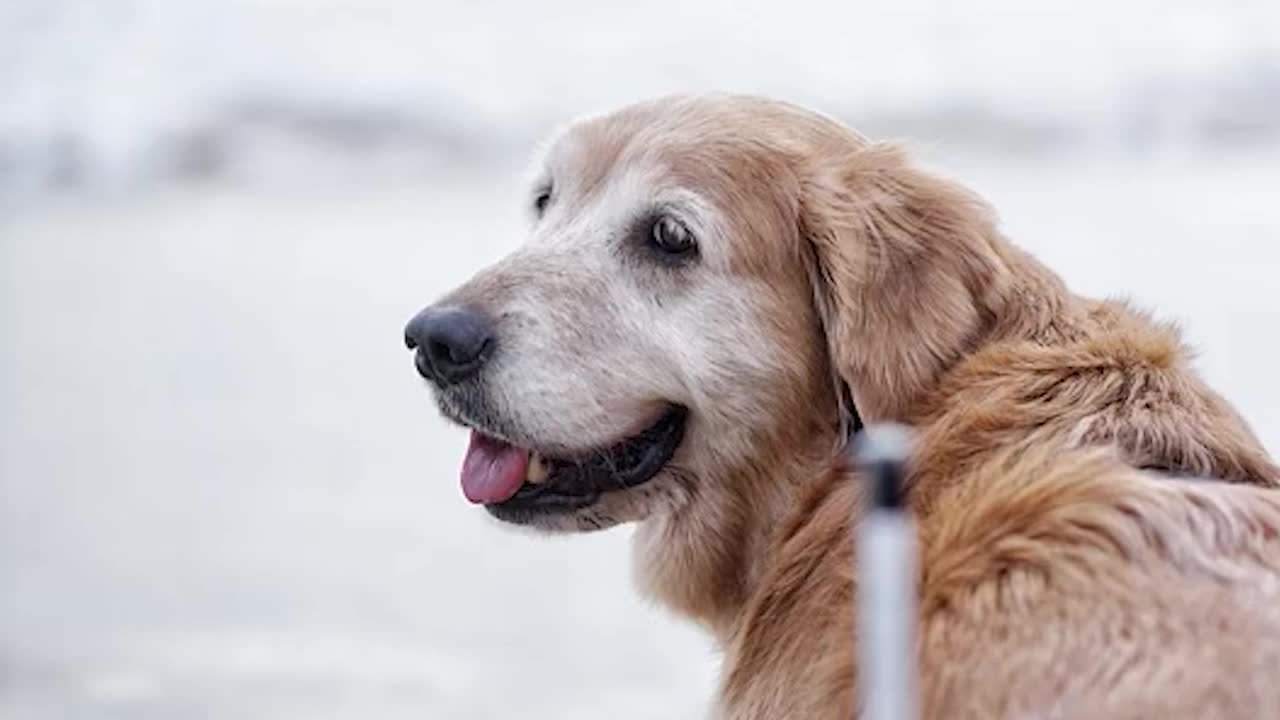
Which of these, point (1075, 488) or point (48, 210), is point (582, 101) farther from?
point (1075, 488)

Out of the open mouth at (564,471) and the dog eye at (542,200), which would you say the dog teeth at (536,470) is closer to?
the open mouth at (564,471)

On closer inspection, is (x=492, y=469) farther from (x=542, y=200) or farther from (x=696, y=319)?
(x=542, y=200)

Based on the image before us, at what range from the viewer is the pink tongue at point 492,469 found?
4570 mm

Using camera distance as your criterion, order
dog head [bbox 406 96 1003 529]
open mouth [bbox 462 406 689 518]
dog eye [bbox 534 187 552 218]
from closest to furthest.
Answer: dog head [bbox 406 96 1003 529], open mouth [bbox 462 406 689 518], dog eye [bbox 534 187 552 218]

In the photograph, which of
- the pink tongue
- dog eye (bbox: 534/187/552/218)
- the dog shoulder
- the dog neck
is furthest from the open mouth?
the dog shoulder

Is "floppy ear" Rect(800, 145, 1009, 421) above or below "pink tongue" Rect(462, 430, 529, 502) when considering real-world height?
below

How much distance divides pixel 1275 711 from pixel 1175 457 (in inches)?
30.8

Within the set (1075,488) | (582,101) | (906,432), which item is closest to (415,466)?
(906,432)

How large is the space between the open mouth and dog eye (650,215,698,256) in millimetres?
310

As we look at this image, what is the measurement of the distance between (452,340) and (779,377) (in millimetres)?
618

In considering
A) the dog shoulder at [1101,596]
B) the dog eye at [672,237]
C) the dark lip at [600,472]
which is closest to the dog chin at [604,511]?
the dark lip at [600,472]

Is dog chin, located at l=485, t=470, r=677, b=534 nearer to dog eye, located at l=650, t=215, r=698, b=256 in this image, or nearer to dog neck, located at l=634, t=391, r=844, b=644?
→ dog neck, located at l=634, t=391, r=844, b=644

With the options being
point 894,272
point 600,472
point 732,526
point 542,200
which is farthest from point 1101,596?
point 542,200

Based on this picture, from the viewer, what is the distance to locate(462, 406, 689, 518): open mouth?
14.8ft
